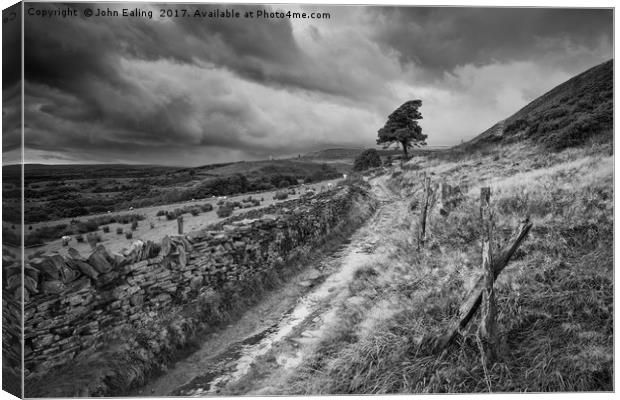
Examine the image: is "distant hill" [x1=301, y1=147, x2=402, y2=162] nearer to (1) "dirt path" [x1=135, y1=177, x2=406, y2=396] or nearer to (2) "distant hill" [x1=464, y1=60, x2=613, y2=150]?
(2) "distant hill" [x1=464, y1=60, x2=613, y2=150]

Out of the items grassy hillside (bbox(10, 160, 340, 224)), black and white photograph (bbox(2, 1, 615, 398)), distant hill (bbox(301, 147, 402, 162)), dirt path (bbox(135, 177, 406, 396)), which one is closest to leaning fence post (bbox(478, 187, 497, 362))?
black and white photograph (bbox(2, 1, 615, 398))

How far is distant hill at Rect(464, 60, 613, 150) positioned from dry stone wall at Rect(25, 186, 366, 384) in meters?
5.00

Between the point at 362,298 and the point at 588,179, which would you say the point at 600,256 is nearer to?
the point at 588,179

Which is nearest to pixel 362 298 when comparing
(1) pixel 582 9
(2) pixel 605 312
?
(2) pixel 605 312

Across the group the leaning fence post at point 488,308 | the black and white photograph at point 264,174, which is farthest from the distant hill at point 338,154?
the leaning fence post at point 488,308

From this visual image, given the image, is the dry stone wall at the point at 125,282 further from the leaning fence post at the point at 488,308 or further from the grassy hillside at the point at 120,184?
the leaning fence post at the point at 488,308

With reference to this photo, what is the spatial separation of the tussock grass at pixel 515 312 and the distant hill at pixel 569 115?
41 cm

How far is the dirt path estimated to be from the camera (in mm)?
4848

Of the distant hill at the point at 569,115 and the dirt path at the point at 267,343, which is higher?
the distant hill at the point at 569,115

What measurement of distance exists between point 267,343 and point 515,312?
3684 mm

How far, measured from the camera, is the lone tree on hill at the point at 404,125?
18.3ft

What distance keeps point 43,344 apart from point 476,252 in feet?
22.7

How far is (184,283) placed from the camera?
6.18 meters

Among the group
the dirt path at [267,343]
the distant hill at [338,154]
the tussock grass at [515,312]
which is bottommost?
the dirt path at [267,343]
